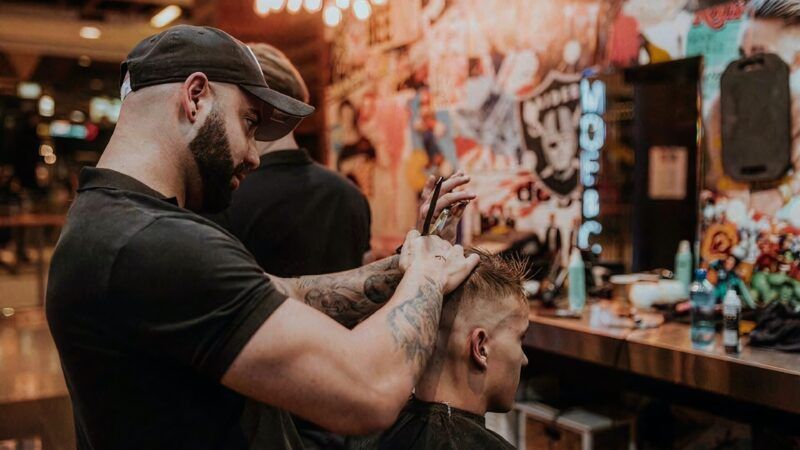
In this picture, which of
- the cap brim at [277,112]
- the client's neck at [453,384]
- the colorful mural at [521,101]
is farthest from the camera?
the colorful mural at [521,101]

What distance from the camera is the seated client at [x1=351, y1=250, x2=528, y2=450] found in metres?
1.69

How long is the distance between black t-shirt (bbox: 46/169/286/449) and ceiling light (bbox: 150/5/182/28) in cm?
846

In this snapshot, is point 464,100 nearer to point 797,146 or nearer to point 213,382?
point 797,146

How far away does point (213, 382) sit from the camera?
48.4 inches

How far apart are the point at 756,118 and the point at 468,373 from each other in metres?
2.22

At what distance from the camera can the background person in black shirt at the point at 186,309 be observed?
3.71ft

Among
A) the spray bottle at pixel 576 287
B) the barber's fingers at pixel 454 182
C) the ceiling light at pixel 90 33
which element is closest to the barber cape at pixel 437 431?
the barber's fingers at pixel 454 182

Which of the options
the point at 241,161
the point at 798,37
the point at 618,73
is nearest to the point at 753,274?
the point at 798,37

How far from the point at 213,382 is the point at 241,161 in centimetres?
43

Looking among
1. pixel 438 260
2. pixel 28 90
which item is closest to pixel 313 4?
pixel 438 260

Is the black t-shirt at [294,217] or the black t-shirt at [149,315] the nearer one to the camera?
the black t-shirt at [149,315]

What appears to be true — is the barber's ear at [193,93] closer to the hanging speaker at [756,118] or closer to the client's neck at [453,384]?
the client's neck at [453,384]

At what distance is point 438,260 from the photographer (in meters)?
1.48

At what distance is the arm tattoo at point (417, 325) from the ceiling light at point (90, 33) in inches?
399
